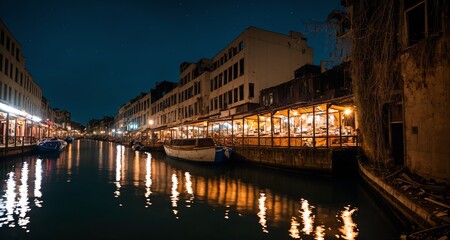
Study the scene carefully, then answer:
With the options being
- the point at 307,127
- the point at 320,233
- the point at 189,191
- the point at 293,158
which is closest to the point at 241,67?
the point at 307,127

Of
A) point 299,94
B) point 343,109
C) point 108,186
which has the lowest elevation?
point 108,186

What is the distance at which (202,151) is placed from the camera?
2708 centimetres

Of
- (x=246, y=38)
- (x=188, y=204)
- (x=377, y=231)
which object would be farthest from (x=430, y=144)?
(x=246, y=38)

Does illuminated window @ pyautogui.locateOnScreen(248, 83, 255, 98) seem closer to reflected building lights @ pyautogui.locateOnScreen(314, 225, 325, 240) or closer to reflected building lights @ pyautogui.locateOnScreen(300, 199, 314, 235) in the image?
reflected building lights @ pyautogui.locateOnScreen(300, 199, 314, 235)

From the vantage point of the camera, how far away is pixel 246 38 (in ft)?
120

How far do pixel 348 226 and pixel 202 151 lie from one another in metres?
18.9

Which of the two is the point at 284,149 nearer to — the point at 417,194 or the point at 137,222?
the point at 417,194

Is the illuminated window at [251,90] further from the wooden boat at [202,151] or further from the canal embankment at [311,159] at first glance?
the canal embankment at [311,159]

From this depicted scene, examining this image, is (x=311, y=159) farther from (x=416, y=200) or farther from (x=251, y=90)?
(x=251, y=90)

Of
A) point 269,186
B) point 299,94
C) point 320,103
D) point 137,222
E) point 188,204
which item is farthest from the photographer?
point 299,94

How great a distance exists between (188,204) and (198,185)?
4.62 meters

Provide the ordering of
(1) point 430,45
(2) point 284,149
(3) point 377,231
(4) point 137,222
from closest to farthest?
(3) point 377,231 → (4) point 137,222 → (1) point 430,45 → (2) point 284,149

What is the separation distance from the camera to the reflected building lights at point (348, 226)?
837 cm

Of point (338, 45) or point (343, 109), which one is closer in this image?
point (338, 45)
